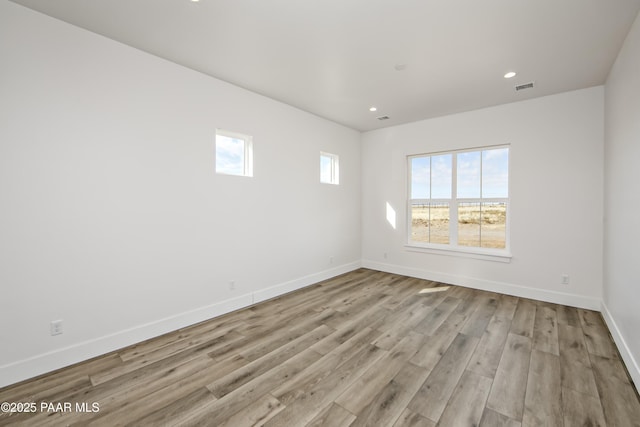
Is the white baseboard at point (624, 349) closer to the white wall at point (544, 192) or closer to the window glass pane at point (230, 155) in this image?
the white wall at point (544, 192)

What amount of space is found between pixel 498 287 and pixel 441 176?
1.98 metres

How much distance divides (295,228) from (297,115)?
1.78 meters

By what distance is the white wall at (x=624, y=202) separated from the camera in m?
2.12

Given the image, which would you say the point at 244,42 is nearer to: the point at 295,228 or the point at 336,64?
the point at 336,64

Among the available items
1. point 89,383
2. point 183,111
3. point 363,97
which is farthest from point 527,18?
point 89,383

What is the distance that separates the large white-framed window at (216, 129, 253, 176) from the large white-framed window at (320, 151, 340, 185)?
5.46 feet

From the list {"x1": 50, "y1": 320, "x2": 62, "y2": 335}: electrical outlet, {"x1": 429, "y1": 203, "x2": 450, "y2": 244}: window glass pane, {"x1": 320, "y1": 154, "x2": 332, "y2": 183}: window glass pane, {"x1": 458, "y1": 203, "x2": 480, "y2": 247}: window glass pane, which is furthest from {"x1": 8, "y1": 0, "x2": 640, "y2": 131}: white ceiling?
{"x1": 50, "y1": 320, "x2": 62, "y2": 335}: electrical outlet

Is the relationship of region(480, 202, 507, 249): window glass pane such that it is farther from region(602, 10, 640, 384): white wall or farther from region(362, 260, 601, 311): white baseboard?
region(602, 10, 640, 384): white wall

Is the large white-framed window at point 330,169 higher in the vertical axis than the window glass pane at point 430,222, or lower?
higher

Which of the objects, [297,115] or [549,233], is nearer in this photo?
[549,233]

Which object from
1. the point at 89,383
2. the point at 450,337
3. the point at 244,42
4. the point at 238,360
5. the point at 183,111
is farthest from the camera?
the point at 183,111

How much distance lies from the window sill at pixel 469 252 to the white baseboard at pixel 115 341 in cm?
263

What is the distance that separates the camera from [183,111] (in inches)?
116

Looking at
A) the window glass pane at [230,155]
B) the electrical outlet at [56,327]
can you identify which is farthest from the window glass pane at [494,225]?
the electrical outlet at [56,327]
